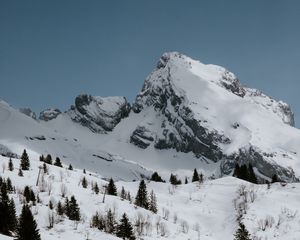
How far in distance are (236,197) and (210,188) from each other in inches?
380

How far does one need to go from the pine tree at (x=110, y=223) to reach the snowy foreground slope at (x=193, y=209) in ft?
8.35

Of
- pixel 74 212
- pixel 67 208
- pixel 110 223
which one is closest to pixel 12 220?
pixel 67 208

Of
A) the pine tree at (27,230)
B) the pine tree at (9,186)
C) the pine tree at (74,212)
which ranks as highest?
the pine tree at (9,186)

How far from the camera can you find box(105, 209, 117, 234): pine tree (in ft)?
244

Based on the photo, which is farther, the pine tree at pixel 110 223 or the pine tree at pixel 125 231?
the pine tree at pixel 110 223

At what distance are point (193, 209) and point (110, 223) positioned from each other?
2406 centimetres

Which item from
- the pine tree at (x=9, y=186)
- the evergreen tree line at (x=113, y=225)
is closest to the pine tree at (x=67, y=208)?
the evergreen tree line at (x=113, y=225)

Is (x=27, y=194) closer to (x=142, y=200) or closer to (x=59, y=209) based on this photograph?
(x=59, y=209)

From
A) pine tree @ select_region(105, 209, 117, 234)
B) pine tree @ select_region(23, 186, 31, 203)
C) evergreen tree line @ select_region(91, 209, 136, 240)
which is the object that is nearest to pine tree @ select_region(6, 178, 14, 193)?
pine tree @ select_region(23, 186, 31, 203)

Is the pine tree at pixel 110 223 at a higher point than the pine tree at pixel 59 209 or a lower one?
lower

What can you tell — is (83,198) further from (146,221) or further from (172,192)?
(172,192)

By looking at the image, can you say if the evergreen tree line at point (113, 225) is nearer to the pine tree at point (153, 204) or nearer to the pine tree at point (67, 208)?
the pine tree at point (67, 208)

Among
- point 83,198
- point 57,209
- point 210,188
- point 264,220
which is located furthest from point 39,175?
point 264,220

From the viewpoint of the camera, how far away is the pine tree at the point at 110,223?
7438 centimetres
